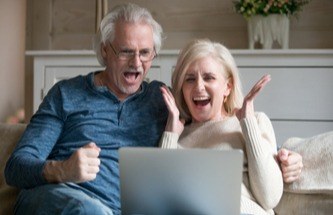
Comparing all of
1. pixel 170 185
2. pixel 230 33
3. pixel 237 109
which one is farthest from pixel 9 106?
pixel 170 185

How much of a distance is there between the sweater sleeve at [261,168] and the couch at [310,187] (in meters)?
0.06

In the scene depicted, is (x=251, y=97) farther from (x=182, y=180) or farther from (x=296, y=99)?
(x=296, y=99)

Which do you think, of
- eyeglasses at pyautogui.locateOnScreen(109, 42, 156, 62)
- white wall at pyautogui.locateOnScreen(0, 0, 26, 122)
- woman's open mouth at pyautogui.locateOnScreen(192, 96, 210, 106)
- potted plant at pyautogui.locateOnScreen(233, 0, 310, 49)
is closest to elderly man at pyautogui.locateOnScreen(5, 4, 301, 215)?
eyeglasses at pyautogui.locateOnScreen(109, 42, 156, 62)

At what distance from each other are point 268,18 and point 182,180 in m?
1.90

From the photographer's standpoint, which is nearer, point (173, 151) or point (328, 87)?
point (173, 151)

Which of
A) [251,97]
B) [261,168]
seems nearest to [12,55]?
[251,97]

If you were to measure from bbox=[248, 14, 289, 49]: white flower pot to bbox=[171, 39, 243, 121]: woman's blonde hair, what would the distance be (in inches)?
47.6

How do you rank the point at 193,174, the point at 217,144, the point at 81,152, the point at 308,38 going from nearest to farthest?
the point at 193,174 < the point at 81,152 < the point at 217,144 < the point at 308,38

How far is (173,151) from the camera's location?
1.52 meters

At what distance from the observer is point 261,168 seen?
6.15ft

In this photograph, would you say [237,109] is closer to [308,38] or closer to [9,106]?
[308,38]

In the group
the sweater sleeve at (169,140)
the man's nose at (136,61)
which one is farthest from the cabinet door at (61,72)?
the sweater sleeve at (169,140)

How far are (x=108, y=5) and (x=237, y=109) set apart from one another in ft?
6.31

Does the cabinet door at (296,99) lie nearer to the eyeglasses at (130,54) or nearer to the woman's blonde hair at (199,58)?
the woman's blonde hair at (199,58)
